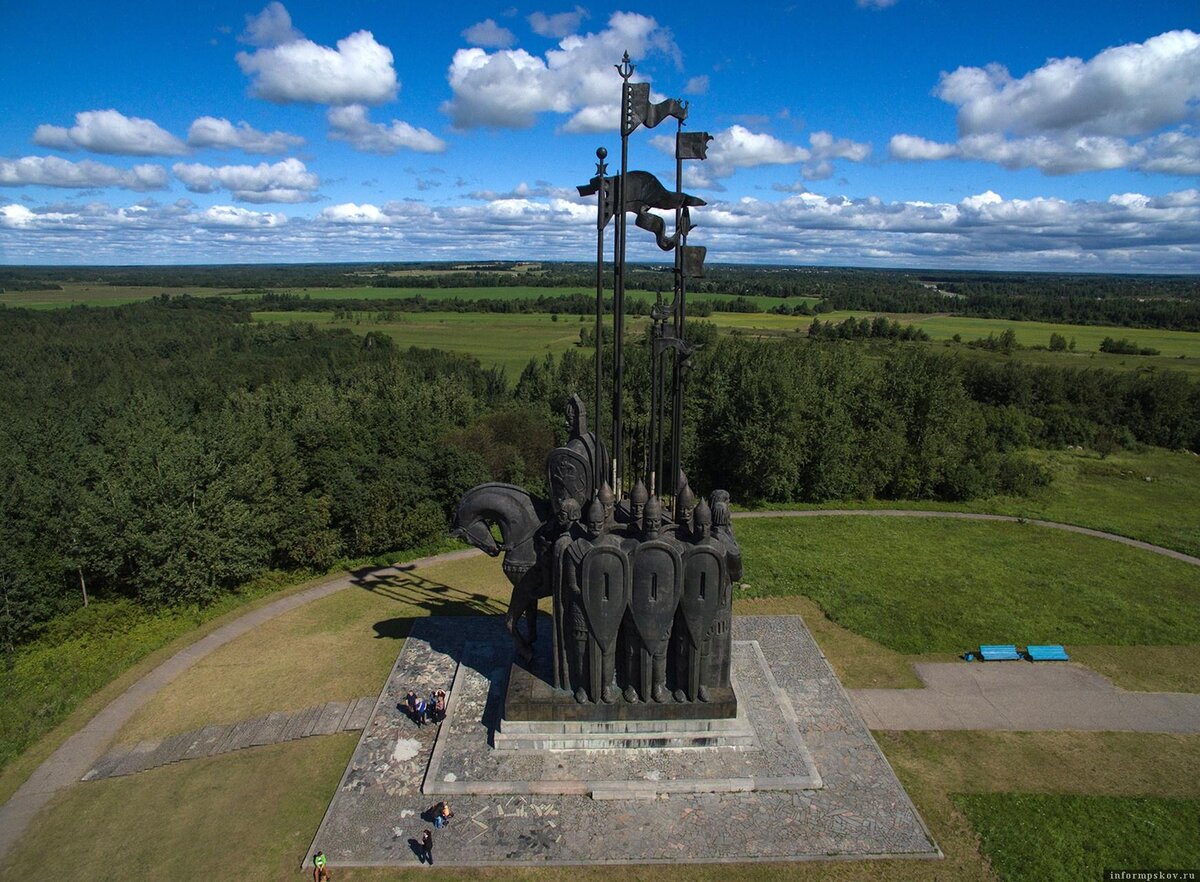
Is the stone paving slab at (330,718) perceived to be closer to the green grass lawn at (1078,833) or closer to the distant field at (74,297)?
the green grass lawn at (1078,833)

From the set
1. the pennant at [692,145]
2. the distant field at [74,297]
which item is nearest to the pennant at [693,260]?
the pennant at [692,145]

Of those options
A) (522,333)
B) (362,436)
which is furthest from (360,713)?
(522,333)

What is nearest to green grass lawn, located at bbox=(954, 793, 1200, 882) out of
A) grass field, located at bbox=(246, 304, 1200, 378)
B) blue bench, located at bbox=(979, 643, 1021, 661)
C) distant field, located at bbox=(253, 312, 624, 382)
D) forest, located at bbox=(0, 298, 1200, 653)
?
blue bench, located at bbox=(979, 643, 1021, 661)

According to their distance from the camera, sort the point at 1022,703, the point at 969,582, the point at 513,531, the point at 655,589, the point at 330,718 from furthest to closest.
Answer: the point at 969,582
the point at 1022,703
the point at 330,718
the point at 513,531
the point at 655,589

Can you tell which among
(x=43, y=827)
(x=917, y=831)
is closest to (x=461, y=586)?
(x=43, y=827)

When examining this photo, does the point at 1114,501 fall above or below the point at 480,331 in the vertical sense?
below

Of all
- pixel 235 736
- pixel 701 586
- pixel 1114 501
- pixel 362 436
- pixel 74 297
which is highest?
pixel 74 297

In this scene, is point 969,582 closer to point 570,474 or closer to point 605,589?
point 605,589
